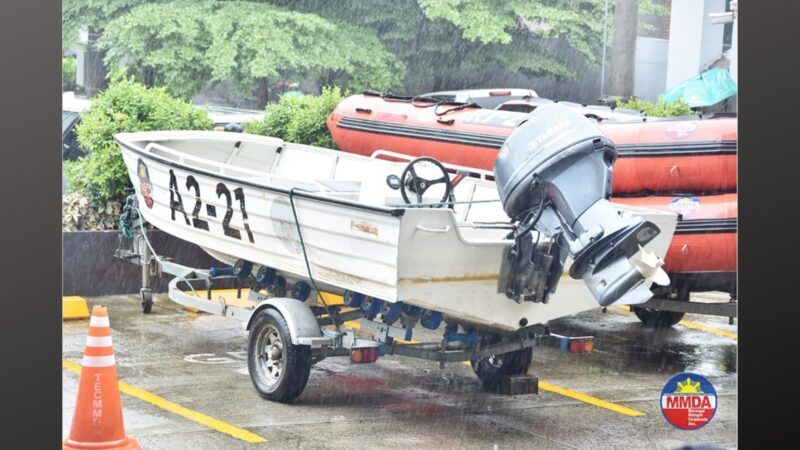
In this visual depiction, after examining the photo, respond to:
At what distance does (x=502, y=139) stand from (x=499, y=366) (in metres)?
1.74

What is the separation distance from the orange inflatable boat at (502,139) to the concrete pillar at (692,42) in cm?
368

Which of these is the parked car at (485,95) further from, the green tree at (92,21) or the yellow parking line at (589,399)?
the yellow parking line at (589,399)

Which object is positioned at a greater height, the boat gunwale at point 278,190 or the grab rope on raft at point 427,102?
the grab rope on raft at point 427,102

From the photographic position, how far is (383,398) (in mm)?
6621

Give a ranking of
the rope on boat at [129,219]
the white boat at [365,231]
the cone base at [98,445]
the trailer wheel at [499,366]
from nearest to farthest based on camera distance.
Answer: the cone base at [98,445] < the white boat at [365,231] < the trailer wheel at [499,366] < the rope on boat at [129,219]

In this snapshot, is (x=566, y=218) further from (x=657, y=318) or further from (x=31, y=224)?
(x=657, y=318)

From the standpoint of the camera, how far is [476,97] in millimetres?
9805

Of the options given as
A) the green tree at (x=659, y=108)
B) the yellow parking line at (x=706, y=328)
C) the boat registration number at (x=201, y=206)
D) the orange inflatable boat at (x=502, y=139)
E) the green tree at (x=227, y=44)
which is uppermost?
the green tree at (x=227, y=44)

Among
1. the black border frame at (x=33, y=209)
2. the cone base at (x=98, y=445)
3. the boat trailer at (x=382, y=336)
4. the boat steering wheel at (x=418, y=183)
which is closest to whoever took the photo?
the black border frame at (x=33, y=209)

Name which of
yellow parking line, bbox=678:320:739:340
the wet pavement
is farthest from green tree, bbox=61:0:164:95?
yellow parking line, bbox=678:320:739:340

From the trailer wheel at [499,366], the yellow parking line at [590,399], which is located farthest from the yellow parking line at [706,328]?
the trailer wheel at [499,366]

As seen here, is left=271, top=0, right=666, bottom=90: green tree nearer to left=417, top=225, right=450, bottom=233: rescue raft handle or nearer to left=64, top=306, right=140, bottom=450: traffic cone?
left=417, top=225, right=450, bottom=233: rescue raft handle

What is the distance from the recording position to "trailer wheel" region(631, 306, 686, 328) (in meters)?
8.52

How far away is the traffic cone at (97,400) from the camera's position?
18.0ft
